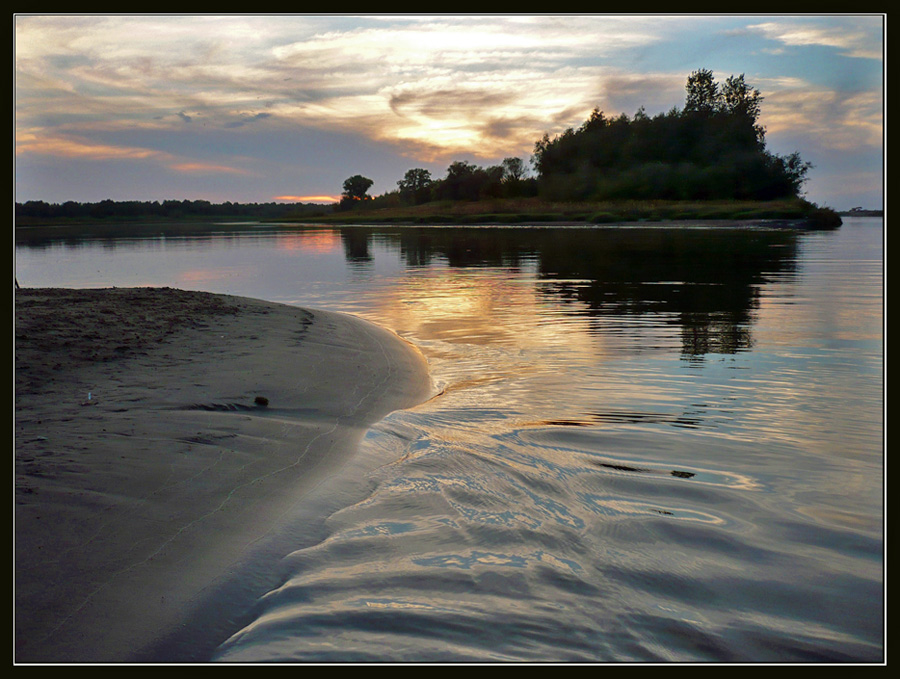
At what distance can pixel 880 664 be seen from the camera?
10.8 feet

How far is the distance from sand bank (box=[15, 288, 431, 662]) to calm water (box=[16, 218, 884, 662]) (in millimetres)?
442

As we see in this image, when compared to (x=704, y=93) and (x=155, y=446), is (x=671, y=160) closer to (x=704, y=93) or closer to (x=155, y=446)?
(x=704, y=93)

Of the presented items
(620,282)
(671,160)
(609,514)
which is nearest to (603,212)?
(671,160)

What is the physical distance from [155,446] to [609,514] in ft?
11.9

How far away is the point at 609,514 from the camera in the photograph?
15.2 ft

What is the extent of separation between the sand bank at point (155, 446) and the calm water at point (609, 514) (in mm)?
442

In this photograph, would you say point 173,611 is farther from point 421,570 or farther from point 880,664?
point 880,664

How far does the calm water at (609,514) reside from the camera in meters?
3.42

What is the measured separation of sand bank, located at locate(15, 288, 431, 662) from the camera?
11.5 ft

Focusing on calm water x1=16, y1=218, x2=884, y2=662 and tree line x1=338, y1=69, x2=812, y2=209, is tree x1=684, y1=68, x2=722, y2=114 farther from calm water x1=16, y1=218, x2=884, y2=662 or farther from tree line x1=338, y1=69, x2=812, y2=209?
calm water x1=16, y1=218, x2=884, y2=662

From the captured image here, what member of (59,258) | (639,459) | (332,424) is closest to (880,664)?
(639,459)

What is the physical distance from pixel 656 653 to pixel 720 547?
122cm

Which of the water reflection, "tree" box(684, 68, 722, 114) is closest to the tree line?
"tree" box(684, 68, 722, 114)

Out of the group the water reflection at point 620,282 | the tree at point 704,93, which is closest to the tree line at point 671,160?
the tree at point 704,93
